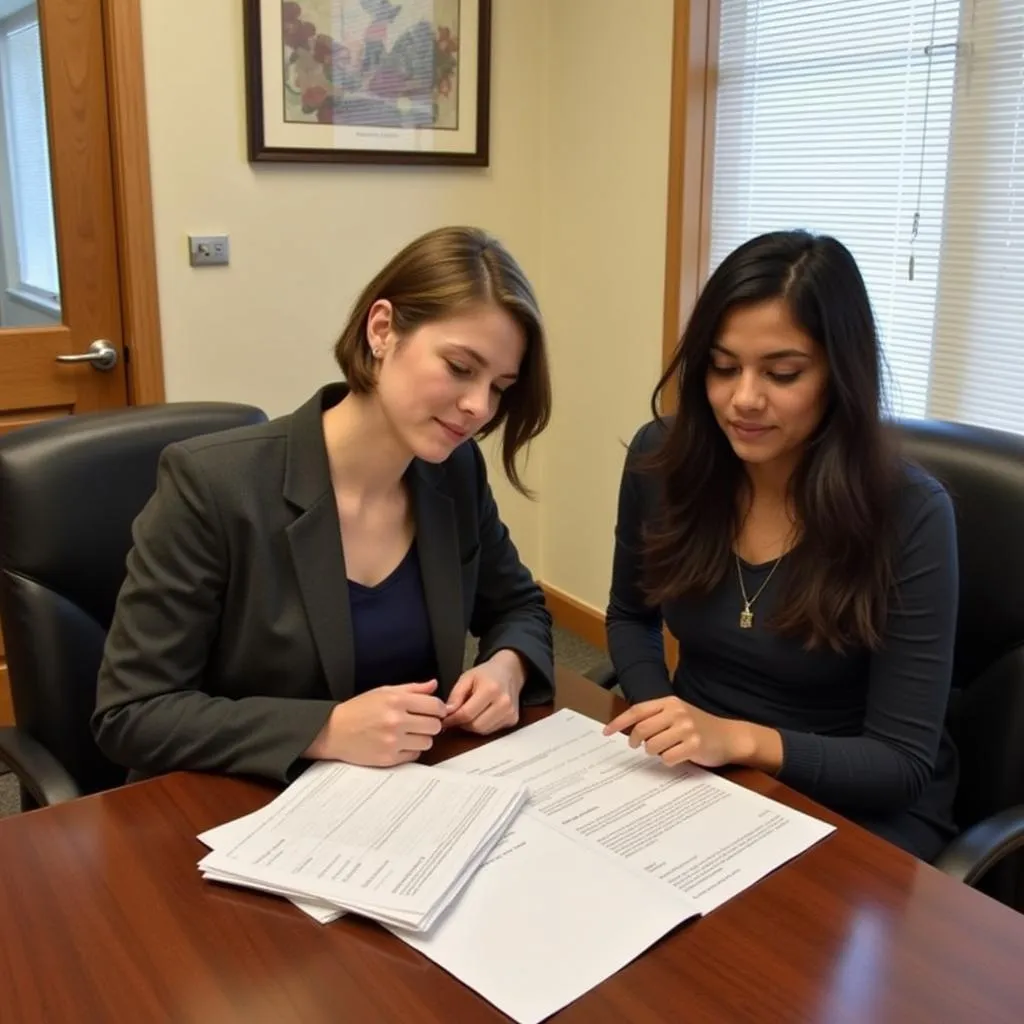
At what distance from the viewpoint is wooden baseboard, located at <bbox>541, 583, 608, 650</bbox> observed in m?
3.42

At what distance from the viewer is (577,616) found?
3516mm

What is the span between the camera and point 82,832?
1.06 metres

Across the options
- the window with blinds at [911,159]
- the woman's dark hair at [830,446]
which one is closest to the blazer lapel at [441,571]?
the woman's dark hair at [830,446]

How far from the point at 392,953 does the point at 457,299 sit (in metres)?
0.70

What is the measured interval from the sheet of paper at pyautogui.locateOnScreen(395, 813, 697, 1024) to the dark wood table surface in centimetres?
1

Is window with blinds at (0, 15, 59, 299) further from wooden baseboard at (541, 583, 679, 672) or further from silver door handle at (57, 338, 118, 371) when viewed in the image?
wooden baseboard at (541, 583, 679, 672)

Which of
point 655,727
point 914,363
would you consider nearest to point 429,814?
point 655,727

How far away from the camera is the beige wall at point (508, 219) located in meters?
2.77

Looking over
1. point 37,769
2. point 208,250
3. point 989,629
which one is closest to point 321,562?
point 37,769

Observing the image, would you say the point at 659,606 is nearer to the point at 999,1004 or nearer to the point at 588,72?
the point at 999,1004

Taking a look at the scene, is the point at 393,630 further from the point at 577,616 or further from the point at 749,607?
the point at 577,616

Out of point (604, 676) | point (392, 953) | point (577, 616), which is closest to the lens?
point (392, 953)

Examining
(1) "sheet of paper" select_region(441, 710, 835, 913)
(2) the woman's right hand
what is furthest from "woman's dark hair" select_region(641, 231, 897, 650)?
(2) the woman's right hand

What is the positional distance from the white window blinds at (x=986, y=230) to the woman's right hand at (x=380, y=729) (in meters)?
1.62
